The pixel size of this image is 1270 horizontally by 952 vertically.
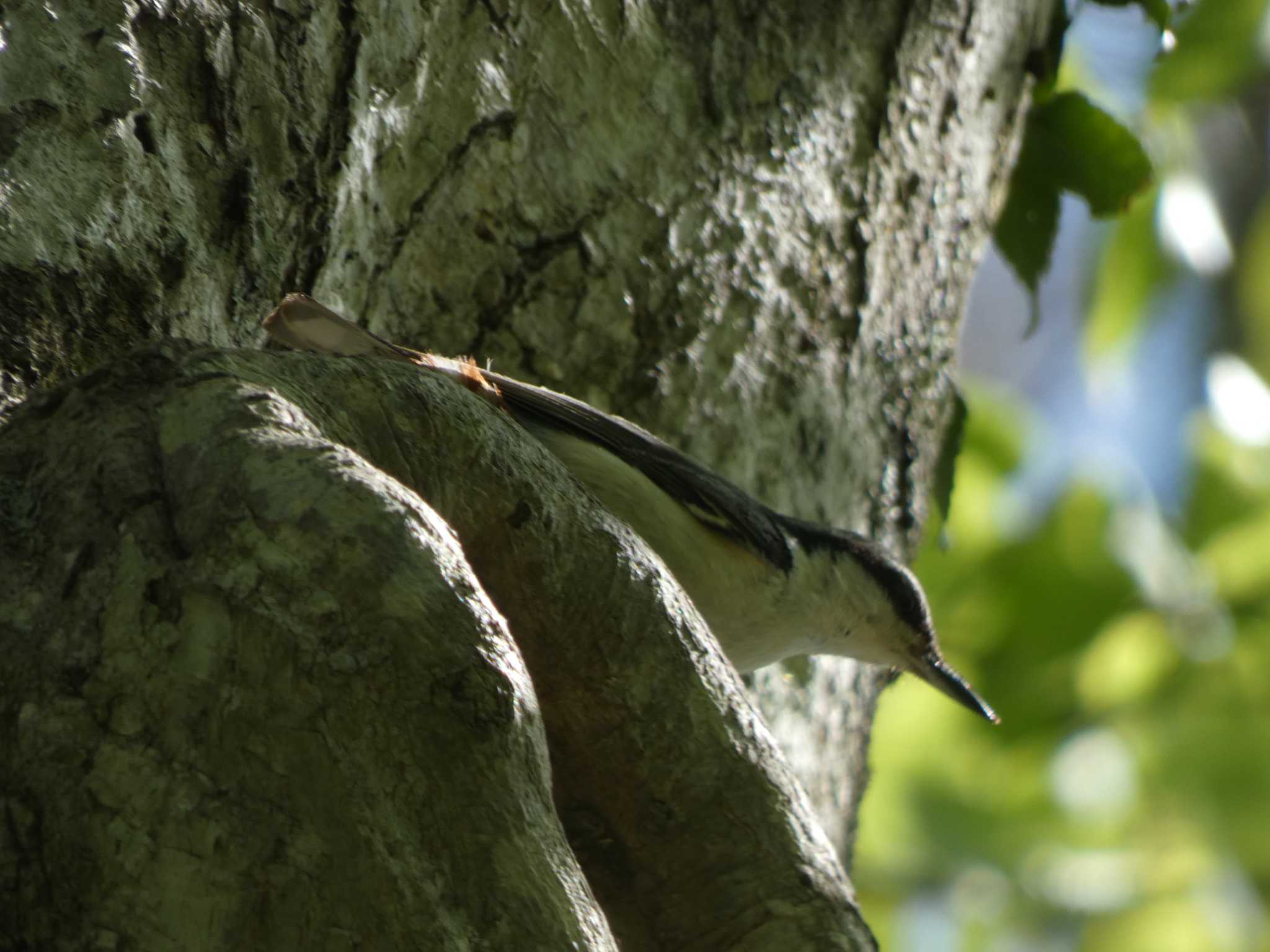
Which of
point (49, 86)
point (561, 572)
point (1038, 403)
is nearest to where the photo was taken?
point (561, 572)

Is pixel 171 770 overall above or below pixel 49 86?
below

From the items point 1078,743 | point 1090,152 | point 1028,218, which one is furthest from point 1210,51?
point 1078,743

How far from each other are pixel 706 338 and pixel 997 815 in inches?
101

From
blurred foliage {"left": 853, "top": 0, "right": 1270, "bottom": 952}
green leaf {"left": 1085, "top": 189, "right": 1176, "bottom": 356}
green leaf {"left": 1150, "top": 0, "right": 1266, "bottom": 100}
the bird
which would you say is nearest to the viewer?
the bird

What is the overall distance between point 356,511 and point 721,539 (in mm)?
1455

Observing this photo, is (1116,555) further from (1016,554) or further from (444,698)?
(444,698)

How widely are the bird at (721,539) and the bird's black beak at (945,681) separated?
0.16 feet

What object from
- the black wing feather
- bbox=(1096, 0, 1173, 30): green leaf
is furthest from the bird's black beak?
bbox=(1096, 0, 1173, 30): green leaf

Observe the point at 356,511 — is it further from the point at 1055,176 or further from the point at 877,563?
the point at 1055,176

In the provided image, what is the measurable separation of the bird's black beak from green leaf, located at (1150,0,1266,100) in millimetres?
1689

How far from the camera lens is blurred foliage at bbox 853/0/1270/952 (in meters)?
4.21

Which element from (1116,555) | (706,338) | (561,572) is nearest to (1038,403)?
(1116,555)

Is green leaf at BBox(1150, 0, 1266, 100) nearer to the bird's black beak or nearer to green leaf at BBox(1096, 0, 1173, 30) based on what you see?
green leaf at BBox(1096, 0, 1173, 30)

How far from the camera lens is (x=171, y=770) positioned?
102 centimetres
